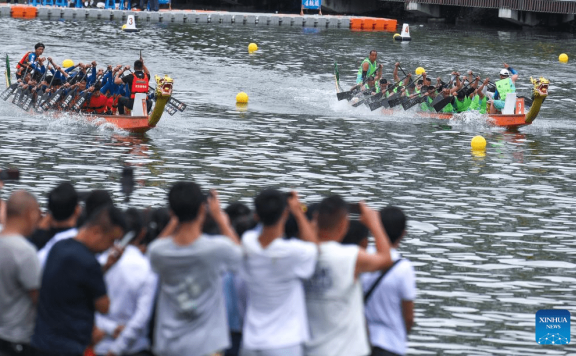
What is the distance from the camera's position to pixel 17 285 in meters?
6.71

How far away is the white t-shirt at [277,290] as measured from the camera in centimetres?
656

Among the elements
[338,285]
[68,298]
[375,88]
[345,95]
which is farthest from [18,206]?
[375,88]

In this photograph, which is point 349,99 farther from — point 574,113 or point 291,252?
point 291,252

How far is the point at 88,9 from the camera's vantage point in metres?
51.7

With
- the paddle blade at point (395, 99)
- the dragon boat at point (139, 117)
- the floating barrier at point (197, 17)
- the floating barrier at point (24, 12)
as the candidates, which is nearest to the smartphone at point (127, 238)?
the dragon boat at point (139, 117)

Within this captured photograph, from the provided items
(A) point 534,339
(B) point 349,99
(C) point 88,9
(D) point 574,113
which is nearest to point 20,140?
(B) point 349,99

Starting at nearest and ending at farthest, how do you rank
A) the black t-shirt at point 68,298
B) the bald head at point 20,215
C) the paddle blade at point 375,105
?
the black t-shirt at point 68,298 → the bald head at point 20,215 → the paddle blade at point 375,105

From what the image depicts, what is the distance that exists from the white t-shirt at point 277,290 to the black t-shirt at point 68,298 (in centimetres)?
95

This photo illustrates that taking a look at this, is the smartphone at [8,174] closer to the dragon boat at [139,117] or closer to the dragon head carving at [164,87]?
the dragon head carving at [164,87]

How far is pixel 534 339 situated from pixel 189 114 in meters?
16.3

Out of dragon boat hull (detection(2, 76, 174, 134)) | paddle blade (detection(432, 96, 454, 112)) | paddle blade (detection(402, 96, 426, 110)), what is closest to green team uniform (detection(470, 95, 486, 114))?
paddle blade (detection(432, 96, 454, 112))

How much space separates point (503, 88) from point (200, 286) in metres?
20.4

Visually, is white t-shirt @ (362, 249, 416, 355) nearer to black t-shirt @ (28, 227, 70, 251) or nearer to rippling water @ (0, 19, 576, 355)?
black t-shirt @ (28, 227, 70, 251)

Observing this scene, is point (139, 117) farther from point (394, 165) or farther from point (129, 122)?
point (394, 165)
